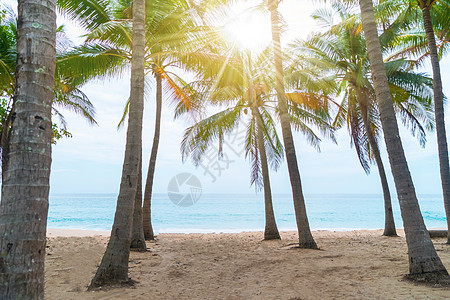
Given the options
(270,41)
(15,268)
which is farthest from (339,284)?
(270,41)

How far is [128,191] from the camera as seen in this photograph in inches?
196

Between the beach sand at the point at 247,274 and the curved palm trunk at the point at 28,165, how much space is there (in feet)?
8.27

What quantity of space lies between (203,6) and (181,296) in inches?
292

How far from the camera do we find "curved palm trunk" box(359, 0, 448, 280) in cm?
457

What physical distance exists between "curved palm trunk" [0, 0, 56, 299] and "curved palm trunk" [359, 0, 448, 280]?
16.5 feet

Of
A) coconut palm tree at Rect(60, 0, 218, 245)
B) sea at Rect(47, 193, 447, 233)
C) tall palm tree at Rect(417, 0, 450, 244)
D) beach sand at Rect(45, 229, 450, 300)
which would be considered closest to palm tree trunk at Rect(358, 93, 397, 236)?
tall palm tree at Rect(417, 0, 450, 244)

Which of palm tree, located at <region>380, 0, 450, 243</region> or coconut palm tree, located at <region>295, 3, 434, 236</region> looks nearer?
palm tree, located at <region>380, 0, 450, 243</region>

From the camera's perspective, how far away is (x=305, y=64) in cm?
1039

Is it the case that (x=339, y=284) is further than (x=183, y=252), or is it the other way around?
(x=183, y=252)

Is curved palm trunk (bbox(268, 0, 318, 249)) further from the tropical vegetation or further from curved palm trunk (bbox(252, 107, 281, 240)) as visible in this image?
curved palm trunk (bbox(252, 107, 281, 240))

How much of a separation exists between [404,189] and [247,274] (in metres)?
3.26

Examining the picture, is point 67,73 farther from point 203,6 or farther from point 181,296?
point 181,296

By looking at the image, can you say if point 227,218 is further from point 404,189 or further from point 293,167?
point 404,189

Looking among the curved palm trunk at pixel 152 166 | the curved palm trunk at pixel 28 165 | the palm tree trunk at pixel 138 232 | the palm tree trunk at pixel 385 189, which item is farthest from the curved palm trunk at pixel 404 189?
the curved palm trunk at pixel 152 166
